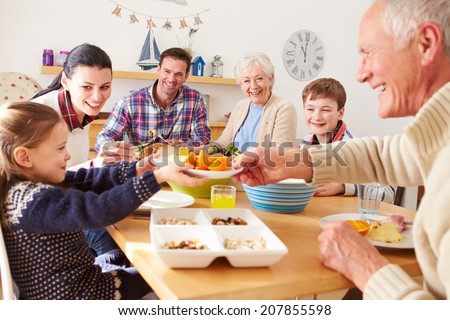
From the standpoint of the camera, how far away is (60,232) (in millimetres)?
1197

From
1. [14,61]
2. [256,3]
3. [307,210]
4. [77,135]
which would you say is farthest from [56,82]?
[256,3]

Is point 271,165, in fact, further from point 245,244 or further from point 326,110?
point 326,110

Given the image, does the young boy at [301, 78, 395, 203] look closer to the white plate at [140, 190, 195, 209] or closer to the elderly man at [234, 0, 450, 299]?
the white plate at [140, 190, 195, 209]

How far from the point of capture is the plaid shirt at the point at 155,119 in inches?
129

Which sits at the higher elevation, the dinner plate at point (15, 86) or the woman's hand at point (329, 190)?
the dinner plate at point (15, 86)

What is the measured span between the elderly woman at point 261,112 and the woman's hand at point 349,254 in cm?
203

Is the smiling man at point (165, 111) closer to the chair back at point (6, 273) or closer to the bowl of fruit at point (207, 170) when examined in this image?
the bowl of fruit at point (207, 170)

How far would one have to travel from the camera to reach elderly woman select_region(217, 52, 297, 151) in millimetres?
3225

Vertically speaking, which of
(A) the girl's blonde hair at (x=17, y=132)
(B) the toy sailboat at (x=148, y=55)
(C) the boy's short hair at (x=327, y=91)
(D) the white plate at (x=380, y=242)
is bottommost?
(D) the white plate at (x=380, y=242)

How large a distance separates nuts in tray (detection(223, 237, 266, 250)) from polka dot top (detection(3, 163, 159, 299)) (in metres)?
0.25

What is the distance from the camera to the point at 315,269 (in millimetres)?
1060

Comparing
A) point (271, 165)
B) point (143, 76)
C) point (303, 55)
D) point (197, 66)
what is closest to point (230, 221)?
point (271, 165)

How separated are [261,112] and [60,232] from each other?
7.66 feet

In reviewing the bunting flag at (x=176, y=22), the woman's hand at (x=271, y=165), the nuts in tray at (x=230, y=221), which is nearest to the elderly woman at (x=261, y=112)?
the bunting flag at (x=176, y=22)
